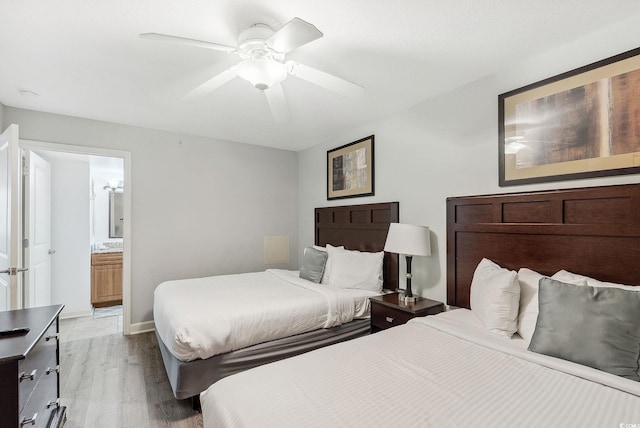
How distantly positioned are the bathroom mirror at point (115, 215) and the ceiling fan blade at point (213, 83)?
4.29 meters

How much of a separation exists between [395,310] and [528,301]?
96cm

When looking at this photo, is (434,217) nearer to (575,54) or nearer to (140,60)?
(575,54)

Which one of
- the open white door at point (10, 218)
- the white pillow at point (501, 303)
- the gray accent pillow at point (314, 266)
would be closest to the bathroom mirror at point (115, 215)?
the open white door at point (10, 218)

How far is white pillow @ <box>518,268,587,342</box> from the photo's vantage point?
1.70m

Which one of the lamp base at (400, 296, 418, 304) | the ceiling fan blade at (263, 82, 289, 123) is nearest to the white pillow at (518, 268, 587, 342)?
the lamp base at (400, 296, 418, 304)

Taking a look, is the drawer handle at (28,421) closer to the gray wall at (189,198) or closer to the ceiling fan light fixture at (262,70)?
the ceiling fan light fixture at (262,70)

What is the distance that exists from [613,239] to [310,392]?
6.09 ft

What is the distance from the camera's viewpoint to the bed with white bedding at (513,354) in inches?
43.8

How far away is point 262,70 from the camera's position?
175cm

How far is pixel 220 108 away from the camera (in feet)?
9.97

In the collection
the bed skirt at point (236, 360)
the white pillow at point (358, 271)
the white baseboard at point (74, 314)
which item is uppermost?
the white pillow at point (358, 271)

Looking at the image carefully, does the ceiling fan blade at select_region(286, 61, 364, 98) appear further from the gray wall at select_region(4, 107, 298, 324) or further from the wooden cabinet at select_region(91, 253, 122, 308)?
the wooden cabinet at select_region(91, 253, 122, 308)

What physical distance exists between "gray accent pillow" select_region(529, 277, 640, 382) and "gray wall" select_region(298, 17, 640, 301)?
761 mm

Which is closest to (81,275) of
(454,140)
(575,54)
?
(454,140)
